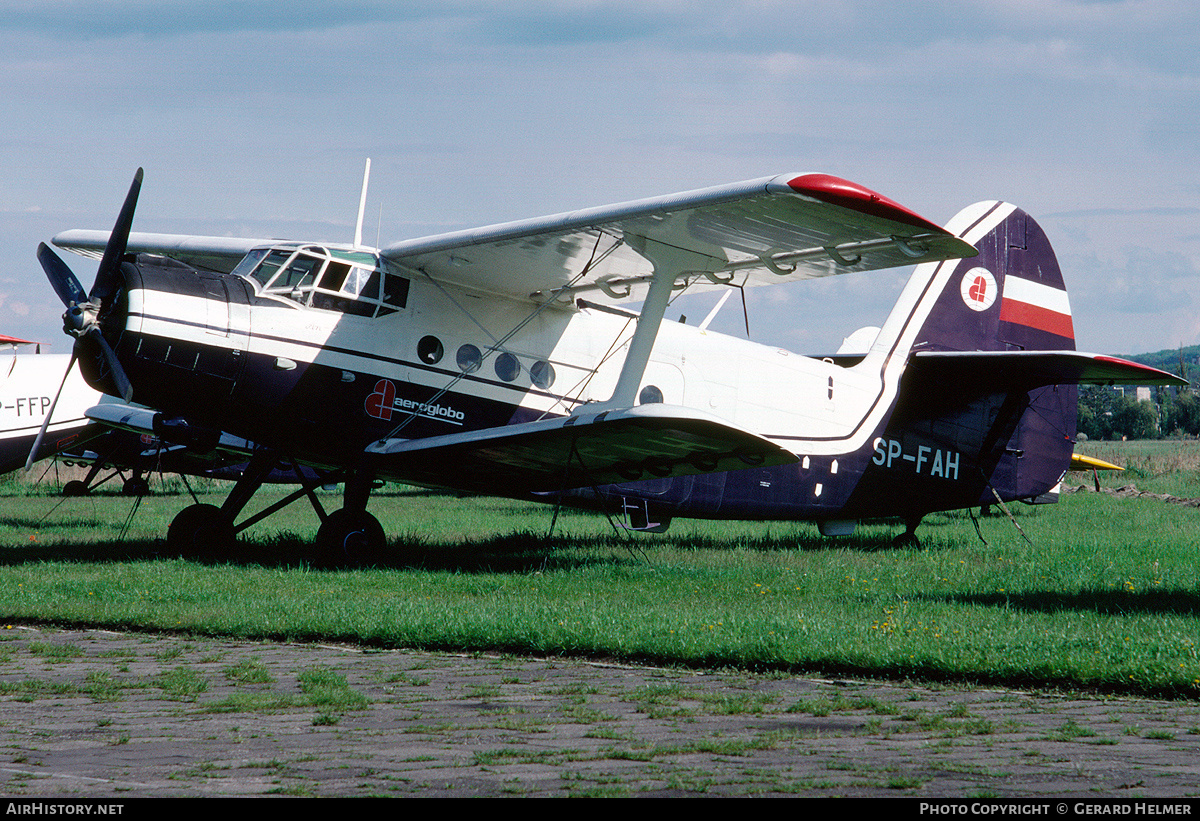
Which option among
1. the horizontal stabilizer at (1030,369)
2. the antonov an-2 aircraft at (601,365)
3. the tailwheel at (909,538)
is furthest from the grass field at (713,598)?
the horizontal stabilizer at (1030,369)

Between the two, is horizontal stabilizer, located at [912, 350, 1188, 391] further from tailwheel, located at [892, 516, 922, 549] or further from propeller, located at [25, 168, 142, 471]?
propeller, located at [25, 168, 142, 471]

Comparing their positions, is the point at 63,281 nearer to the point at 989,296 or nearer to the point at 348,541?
the point at 348,541

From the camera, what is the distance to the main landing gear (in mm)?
11320

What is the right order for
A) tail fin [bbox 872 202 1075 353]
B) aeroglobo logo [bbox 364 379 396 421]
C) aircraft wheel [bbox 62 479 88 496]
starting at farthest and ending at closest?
aircraft wheel [bbox 62 479 88 496] < tail fin [bbox 872 202 1075 353] < aeroglobo logo [bbox 364 379 396 421]

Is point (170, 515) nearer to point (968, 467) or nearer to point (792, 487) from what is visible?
point (792, 487)

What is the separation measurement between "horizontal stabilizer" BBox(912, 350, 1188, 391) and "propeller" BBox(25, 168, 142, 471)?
999cm

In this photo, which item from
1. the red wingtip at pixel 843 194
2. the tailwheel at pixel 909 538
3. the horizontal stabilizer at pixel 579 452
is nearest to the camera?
the red wingtip at pixel 843 194

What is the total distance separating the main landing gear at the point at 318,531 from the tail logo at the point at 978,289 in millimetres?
8847

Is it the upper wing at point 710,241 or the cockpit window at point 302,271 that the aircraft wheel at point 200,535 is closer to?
the cockpit window at point 302,271

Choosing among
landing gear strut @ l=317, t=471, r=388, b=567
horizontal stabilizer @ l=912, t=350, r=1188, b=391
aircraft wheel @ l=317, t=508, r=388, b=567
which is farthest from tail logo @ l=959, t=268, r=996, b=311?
aircraft wheel @ l=317, t=508, r=388, b=567

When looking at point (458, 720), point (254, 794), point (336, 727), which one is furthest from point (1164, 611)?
point (254, 794)

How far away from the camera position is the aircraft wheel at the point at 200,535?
40.7 ft

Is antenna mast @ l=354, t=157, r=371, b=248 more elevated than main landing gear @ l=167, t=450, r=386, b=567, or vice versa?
antenna mast @ l=354, t=157, r=371, b=248
